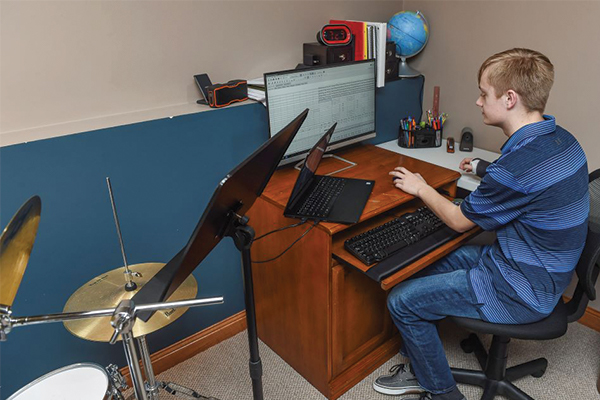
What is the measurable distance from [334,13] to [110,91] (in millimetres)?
1188

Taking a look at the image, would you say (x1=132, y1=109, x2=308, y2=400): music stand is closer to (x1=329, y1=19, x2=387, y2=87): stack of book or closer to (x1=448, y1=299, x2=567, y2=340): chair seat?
(x1=448, y1=299, x2=567, y2=340): chair seat

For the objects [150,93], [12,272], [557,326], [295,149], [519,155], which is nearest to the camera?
[12,272]

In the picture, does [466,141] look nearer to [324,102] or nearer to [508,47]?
[508,47]

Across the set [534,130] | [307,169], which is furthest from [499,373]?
[307,169]

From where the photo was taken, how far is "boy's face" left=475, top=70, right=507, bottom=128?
4.70 ft

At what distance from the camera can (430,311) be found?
155cm

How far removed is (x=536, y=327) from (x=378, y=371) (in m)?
0.74

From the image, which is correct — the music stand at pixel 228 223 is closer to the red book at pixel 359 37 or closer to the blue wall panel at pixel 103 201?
the blue wall panel at pixel 103 201

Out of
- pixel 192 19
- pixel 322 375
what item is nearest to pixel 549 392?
pixel 322 375

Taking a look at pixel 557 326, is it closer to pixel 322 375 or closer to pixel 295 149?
pixel 322 375

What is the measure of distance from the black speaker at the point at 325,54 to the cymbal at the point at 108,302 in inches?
Result: 46.4

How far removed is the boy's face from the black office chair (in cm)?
44

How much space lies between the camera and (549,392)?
181 cm

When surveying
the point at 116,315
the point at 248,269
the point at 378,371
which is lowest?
the point at 378,371
